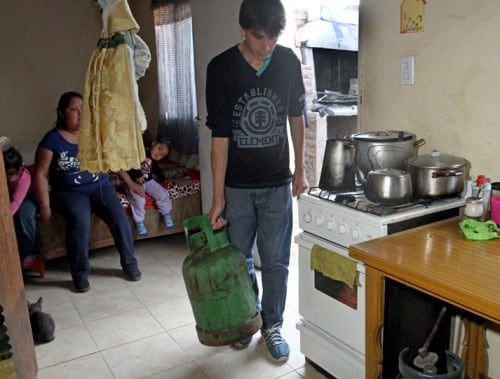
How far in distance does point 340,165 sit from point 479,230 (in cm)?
58

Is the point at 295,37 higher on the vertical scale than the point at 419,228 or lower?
higher

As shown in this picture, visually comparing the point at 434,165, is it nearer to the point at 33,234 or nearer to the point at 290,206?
the point at 290,206

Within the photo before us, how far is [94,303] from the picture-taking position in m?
2.71

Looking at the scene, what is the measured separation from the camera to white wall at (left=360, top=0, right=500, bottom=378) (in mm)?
1679

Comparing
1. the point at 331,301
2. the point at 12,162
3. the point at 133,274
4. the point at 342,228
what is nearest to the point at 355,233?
the point at 342,228

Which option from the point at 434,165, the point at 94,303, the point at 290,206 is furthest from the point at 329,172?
the point at 94,303

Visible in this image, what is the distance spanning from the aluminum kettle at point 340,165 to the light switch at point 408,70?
378mm

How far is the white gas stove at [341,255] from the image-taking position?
1602 mm

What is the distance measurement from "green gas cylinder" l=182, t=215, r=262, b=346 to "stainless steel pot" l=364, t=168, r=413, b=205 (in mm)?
586

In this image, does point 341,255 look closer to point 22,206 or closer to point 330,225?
point 330,225

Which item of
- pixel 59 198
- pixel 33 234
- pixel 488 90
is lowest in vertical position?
pixel 33 234

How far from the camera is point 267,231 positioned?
203 cm

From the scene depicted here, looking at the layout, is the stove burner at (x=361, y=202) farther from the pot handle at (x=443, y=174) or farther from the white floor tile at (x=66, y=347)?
the white floor tile at (x=66, y=347)

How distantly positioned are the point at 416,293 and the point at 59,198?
2209 mm
